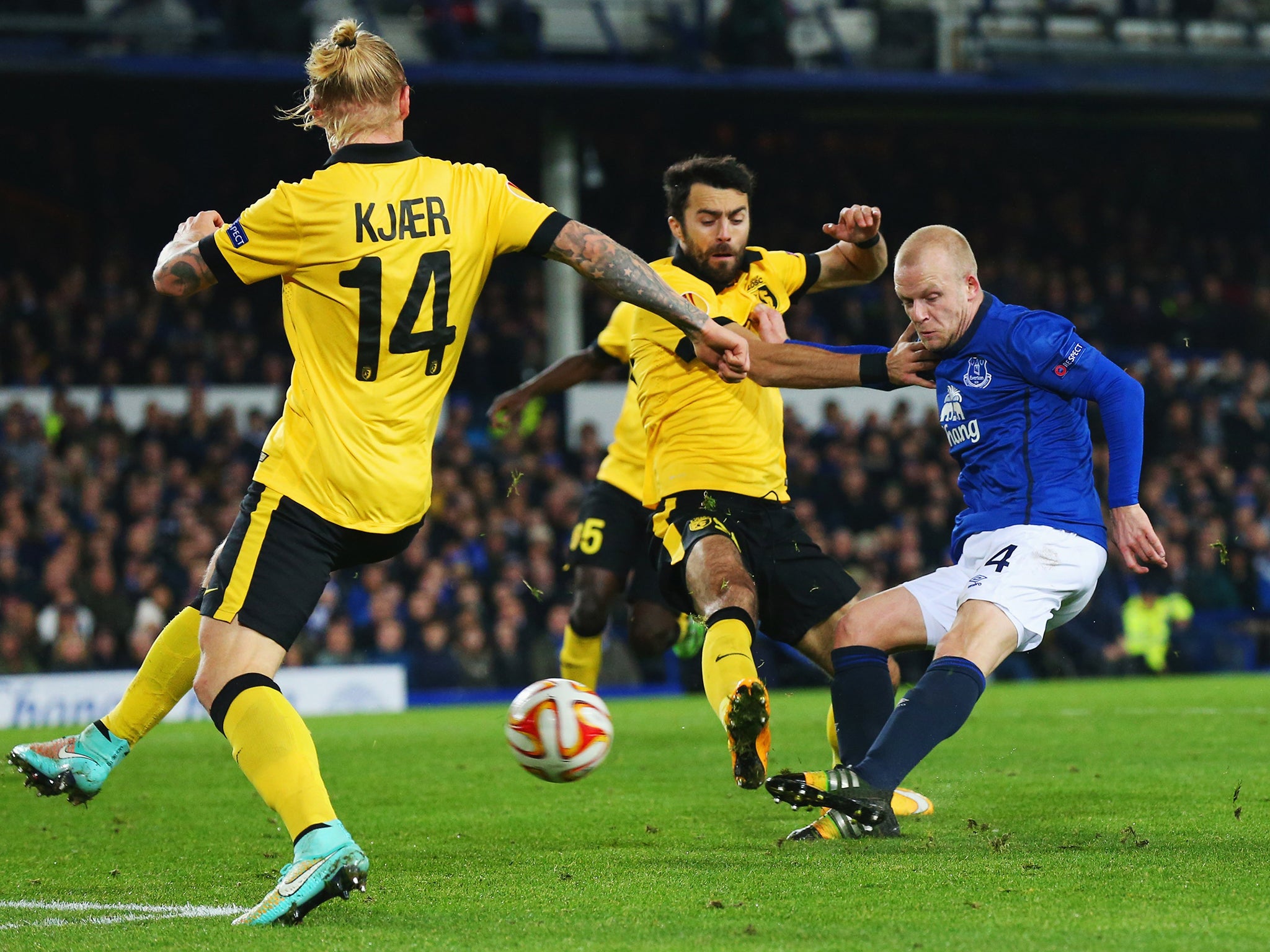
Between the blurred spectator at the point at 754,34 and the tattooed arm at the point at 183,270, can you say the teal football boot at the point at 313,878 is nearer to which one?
the tattooed arm at the point at 183,270

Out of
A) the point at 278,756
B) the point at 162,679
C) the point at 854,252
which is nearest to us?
the point at 278,756

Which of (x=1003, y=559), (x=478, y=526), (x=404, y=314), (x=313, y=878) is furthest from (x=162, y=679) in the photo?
(x=478, y=526)

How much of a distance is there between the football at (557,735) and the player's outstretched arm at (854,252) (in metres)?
2.16

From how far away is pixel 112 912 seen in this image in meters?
4.54

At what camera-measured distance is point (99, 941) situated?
13.3 feet

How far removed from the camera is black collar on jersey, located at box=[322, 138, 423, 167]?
15.5 ft

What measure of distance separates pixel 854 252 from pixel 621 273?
2071 millimetres

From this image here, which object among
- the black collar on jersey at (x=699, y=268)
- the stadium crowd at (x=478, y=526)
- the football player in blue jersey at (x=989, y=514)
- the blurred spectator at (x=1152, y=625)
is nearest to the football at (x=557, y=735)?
the football player in blue jersey at (x=989, y=514)

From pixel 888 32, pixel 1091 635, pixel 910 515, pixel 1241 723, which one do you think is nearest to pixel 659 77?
pixel 888 32

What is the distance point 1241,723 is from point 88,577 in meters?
10.1

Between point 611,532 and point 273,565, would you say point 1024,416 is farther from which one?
point 611,532

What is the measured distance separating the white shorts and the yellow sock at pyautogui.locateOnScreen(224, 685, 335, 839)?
2250 mm

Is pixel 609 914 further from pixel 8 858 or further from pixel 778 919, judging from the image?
pixel 8 858

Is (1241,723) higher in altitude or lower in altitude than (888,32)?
lower
